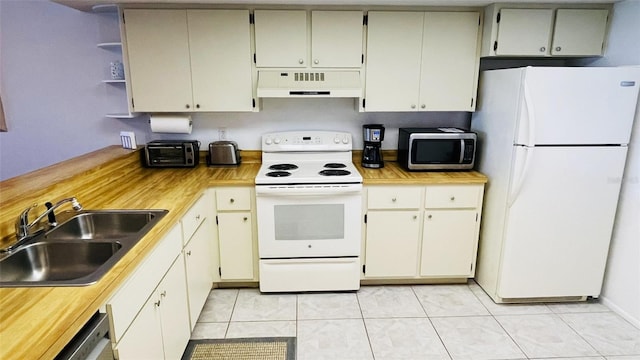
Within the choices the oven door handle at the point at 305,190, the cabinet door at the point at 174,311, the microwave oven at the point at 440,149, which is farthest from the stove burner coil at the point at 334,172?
the cabinet door at the point at 174,311

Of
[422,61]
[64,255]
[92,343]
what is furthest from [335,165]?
[92,343]

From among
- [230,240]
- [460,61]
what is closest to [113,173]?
[230,240]

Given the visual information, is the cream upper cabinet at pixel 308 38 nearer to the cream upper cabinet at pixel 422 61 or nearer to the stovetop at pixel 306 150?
the cream upper cabinet at pixel 422 61

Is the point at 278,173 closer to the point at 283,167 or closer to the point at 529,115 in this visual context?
the point at 283,167

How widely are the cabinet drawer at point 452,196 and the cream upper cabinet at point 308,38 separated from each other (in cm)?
107

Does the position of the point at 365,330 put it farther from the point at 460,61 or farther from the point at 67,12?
the point at 67,12

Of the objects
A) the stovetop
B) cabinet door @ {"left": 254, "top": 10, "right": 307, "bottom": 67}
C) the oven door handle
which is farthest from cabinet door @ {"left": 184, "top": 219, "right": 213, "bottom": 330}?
cabinet door @ {"left": 254, "top": 10, "right": 307, "bottom": 67}

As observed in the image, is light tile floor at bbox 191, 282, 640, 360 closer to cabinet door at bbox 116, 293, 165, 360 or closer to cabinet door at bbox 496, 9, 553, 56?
cabinet door at bbox 116, 293, 165, 360

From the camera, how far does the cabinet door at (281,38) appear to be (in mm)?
2635

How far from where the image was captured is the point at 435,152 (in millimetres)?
2812

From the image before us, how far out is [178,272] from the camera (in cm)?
195

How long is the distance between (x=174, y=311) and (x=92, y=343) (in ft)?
2.55

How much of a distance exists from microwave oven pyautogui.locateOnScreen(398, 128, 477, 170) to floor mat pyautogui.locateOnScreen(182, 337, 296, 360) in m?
1.53

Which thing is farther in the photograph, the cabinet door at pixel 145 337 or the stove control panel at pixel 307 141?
the stove control panel at pixel 307 141
